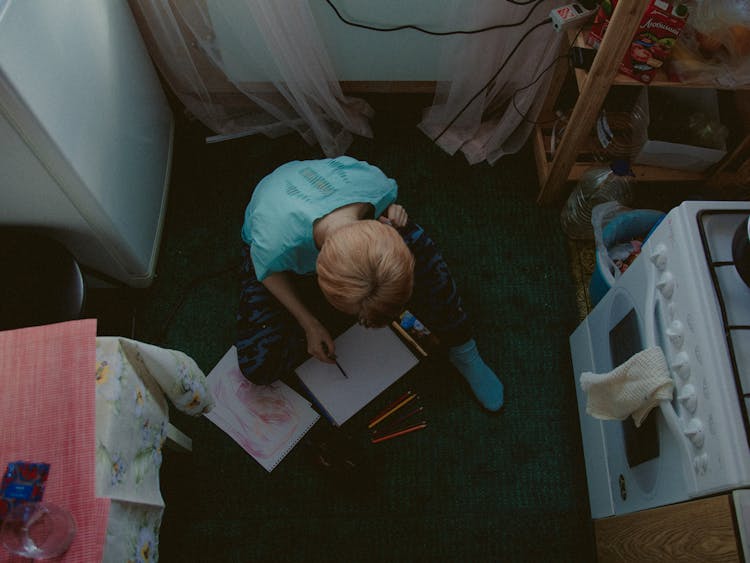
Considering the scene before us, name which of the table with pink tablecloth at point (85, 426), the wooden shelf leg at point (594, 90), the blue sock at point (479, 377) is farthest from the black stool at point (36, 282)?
the wooden shelf leg at point (594, 90)

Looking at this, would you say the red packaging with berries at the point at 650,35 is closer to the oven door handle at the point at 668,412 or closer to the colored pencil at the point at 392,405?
the oven door handle at the point at 668,412

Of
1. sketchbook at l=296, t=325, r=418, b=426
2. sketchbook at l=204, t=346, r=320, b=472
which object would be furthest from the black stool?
sketchbook at l=296, t=325, r=418, b=426

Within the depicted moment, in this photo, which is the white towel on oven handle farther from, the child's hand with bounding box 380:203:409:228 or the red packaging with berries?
the red packaging with berries

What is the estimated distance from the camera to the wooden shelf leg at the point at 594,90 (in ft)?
3.77

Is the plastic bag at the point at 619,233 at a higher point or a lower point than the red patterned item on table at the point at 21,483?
lower

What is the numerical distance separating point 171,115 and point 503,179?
1.02 meters

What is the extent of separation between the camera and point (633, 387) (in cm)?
100

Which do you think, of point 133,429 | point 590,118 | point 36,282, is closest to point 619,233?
point 590,118

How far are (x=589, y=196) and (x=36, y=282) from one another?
1394 mm

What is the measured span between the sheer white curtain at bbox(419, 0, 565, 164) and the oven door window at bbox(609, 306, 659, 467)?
711 mm

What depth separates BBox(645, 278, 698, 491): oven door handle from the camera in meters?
0.92

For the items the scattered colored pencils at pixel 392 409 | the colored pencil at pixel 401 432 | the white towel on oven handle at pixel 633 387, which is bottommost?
the colored pencil at pixel 401 432

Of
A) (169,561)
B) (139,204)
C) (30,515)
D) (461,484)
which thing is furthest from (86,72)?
(461,484)

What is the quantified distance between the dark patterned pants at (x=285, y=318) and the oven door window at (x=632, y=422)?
0.38m
